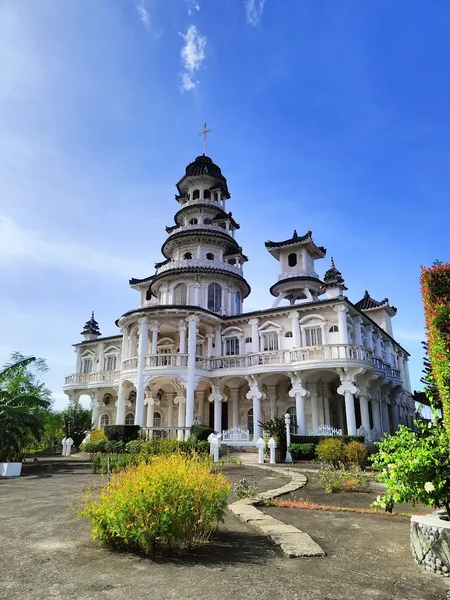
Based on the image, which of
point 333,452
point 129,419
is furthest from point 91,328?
point 333,452

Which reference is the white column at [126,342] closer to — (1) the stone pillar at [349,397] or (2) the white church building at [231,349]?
(2) the white church building at [231,349]

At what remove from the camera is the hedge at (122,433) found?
2597 cm

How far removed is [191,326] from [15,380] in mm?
12975

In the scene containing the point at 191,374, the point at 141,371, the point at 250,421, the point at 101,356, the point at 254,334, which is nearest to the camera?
the point at 191,374

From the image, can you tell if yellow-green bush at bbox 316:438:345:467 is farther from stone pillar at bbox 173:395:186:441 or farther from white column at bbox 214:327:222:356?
white column at bbox 214:327:222:356

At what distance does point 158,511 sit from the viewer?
5602 millimetres

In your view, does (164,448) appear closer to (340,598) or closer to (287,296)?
(340,598)

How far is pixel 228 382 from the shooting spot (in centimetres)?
3291

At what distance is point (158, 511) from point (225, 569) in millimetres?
1135

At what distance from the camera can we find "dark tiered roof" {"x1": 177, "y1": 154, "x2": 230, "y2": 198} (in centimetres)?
4200

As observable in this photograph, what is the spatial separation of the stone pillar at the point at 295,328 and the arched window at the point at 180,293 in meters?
10.0

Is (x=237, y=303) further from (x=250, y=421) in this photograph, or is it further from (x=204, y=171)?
(x=204, y=171)

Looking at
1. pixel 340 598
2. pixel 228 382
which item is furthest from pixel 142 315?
pixel 340 598

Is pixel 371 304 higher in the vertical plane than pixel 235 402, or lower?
higher
